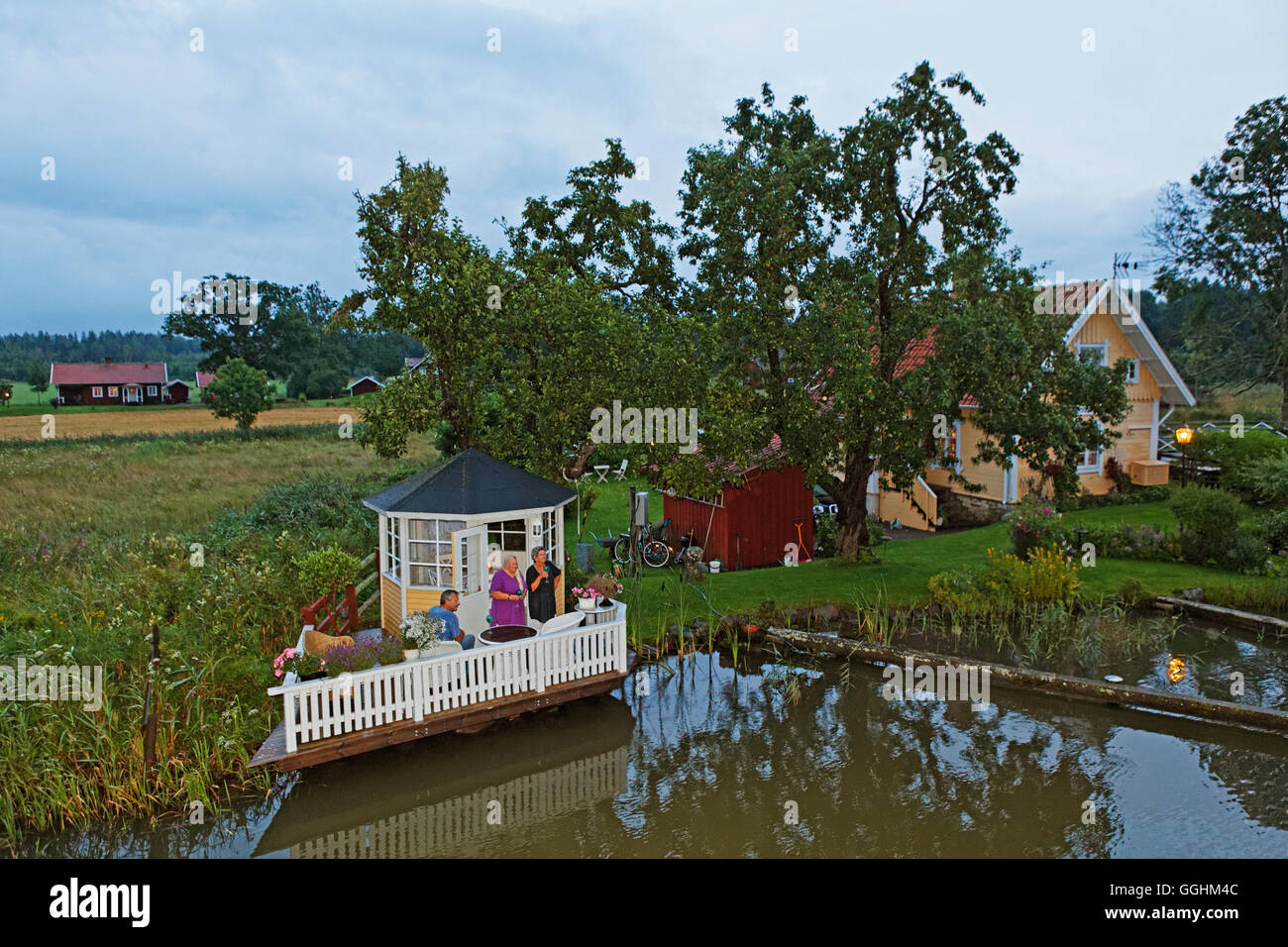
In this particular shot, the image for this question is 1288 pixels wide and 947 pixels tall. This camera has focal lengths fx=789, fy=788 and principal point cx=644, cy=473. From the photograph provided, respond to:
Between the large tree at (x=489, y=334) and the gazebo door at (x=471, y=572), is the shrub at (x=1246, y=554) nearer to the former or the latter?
the large tree at (x=489, y=334)

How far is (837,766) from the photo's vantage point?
1034cm

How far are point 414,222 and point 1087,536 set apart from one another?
1706 centimetres

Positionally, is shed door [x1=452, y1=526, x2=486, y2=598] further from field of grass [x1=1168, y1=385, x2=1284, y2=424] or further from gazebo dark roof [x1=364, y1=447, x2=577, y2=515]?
field of grass [x1=1168, y1=385, x2=1284, y2=424]

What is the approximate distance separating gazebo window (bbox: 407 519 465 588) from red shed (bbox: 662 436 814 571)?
8332mm

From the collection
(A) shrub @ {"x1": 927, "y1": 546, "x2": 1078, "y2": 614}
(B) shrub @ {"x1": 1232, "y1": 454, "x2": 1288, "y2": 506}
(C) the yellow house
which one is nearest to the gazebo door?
(A) shrub @ {"x1": 927, "y1": 546, "x2": 1078, "y2": 614}

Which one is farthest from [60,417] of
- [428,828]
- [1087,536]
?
[1087,536]

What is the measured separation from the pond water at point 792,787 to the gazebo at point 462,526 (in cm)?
265

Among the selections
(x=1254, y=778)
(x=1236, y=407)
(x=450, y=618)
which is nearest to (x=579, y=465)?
(x=450, y=618)

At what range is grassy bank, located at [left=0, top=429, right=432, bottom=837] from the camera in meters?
9.11

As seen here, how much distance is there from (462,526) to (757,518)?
914 centimetres

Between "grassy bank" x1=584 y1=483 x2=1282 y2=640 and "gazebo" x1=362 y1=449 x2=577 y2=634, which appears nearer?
"gazebo" x1=362 y1=449 x2=577 y2=634

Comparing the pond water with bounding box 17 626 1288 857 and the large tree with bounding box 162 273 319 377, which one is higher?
the large tree with bounding box 162 273 319 377

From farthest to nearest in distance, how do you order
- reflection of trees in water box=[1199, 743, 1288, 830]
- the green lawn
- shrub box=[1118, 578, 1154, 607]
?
shrub box=[1118, 578, 1154, 607]
the green lawn
reflection of trees in water box=[1199, 743, 1288, 830]

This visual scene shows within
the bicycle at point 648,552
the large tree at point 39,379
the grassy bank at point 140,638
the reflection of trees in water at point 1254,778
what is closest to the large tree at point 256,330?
the large tree at point 39,379
